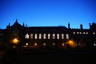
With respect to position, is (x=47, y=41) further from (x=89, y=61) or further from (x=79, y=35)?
(x=89, y=61)

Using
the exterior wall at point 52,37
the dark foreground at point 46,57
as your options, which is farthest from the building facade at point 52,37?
the dark foreground at point 46,57

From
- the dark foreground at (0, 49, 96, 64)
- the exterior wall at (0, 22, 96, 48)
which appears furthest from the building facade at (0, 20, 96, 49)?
the dark foreground at (0, 49, 96, 64)

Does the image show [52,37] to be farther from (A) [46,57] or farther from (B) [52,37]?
(A) [46,57]

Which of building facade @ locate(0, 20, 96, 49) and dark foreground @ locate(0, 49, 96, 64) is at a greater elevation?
building facade @ locate(0, 20, 96, 49)

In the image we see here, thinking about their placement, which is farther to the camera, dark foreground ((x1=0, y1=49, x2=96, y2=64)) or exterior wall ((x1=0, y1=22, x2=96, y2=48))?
exterior wall ((x1=0, y1=22, x2=96, y2=48))

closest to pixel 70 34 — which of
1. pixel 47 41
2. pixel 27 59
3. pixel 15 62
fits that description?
pixel 47 41

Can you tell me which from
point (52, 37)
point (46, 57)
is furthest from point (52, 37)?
point (46, 57)

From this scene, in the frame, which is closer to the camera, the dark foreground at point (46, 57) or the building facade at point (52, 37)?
the dark foreground at point (46, 57)

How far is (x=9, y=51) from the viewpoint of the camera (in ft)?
53.6

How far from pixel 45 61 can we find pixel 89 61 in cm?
707

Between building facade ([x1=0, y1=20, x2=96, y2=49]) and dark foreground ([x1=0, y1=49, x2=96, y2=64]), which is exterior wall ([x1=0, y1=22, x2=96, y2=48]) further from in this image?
dark foreground ([x1=0, y1=49, x2=96, y2=64])

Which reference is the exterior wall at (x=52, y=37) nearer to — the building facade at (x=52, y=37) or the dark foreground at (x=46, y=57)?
the building facade at (x=52, y=37)

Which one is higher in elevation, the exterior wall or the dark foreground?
the exterior wall

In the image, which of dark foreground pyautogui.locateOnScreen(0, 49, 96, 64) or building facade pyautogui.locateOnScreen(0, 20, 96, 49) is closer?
dark foreground pyautogui.locateOnScreen(0, 49, 96, 64)
